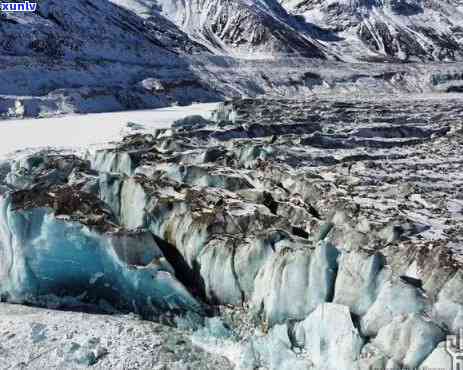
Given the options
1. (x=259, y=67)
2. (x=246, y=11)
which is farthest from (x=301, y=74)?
(x=246, y=11)

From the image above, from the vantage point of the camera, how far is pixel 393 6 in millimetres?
104250

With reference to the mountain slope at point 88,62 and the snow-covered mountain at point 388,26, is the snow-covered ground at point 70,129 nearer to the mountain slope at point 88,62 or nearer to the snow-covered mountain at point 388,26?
the mountain slope at point 88,62

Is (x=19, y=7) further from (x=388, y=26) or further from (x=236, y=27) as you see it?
(x=388, y=26)

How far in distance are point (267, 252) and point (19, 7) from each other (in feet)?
177

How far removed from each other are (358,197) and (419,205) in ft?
4.71

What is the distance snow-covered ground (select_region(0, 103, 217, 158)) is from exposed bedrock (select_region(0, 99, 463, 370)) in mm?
6802

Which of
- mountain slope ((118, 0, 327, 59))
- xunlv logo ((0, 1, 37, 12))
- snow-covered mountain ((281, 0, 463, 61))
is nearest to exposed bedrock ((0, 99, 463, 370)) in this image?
xunlv logo ((0, 1, 37, 12))

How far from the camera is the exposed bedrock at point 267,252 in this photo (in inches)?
311

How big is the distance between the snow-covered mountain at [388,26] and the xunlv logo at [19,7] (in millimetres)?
47047

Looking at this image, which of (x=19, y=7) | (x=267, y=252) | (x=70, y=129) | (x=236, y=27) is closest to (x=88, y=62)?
(x=19, y=7)

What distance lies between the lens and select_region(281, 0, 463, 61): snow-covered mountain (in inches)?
3548

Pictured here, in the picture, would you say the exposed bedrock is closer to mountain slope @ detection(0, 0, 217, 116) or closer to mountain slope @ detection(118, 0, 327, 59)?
mountain slope @ detection(0, 0, 217, 116)

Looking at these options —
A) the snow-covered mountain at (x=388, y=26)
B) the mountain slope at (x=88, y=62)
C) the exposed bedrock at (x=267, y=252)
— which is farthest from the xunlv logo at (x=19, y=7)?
the snow-covered mountain at (x=388, y=26)

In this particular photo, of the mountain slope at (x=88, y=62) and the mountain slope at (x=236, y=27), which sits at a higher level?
the mountain slope at (x=236, y=27)
